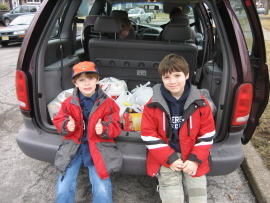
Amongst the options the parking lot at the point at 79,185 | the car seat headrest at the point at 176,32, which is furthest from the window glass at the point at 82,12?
the parking lot at the point at 79,185

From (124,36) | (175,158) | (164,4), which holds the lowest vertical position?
(175,158)

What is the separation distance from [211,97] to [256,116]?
422 mm

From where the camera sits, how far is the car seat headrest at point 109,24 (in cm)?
295

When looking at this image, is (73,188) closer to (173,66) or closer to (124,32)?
(173,66)

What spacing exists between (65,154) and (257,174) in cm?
183

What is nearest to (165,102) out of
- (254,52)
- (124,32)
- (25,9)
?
(254,52)

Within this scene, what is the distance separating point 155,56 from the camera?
124 inches

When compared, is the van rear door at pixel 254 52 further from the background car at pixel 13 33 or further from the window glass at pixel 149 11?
the background car at pixel 13 33

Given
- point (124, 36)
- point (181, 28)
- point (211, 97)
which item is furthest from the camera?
point (124, 36)

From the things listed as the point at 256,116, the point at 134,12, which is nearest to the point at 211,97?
the point at 256,116

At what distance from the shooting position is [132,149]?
2139 millimetres

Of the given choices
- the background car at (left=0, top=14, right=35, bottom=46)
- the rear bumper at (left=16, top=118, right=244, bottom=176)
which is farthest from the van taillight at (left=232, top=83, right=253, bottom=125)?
the background car at (left=0, top=14, right=35, bottom=46)

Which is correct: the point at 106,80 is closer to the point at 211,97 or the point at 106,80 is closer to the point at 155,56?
the point at 155,56

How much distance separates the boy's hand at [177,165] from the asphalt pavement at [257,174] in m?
0.94
